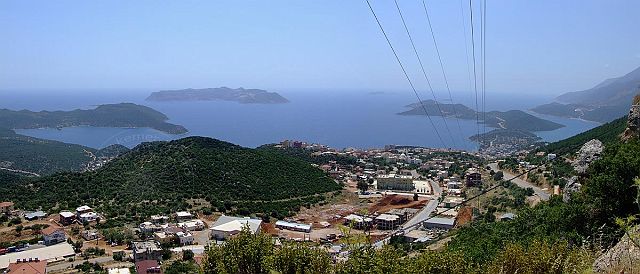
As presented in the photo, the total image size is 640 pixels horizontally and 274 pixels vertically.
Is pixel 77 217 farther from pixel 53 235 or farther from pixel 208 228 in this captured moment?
pixel 208 228

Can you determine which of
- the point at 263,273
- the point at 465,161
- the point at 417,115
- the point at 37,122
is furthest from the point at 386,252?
the point at 417,115

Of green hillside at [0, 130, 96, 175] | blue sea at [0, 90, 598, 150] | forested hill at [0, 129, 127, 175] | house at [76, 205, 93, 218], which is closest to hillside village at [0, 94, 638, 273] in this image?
house at [76, 205, 93, 218]

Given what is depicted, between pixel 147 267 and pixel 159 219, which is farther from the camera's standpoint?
pixel 159 219

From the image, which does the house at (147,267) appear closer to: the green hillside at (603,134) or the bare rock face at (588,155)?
the bare rock face at (588,155)

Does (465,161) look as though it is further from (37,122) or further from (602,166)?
(37,122)

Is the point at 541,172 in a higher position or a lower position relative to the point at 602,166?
lower

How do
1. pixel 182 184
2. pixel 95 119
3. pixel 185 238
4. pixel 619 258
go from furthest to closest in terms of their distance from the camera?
pixel 95 119 → pixel 182 184 → pixel 185 238 → pixel 619 258

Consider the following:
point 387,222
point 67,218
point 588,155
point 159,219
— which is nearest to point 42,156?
point 67,218
